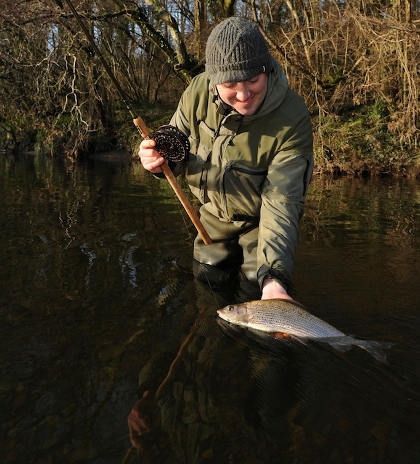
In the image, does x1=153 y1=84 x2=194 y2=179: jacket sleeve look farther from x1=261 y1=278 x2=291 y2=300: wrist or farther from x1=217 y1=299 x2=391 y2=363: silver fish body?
x1=217 y1=299 x2=391 y2=363: silver fish body

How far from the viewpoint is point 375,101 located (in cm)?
1448

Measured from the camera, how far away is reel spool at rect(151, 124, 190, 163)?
383 centimetres

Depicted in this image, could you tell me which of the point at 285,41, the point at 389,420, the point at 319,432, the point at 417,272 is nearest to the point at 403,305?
the point at 417,272

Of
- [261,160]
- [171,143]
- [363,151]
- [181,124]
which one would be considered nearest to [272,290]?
[261,160]

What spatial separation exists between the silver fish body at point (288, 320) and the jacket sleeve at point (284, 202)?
0.34 meters

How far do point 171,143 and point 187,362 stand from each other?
185cm

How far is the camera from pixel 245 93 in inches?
127

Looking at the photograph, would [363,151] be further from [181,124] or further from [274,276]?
[274,276]

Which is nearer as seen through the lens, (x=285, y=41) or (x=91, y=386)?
(x=91, y=386)

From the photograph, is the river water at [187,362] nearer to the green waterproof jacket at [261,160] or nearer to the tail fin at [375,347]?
the tail fin at [375,347]

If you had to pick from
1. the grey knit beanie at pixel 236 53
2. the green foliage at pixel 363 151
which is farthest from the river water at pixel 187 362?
the green foliage at pixel 363 151

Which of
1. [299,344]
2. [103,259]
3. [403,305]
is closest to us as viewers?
[299,344]

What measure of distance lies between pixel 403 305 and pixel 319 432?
186 cm

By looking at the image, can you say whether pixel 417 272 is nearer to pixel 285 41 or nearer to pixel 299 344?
pixel 299 344
